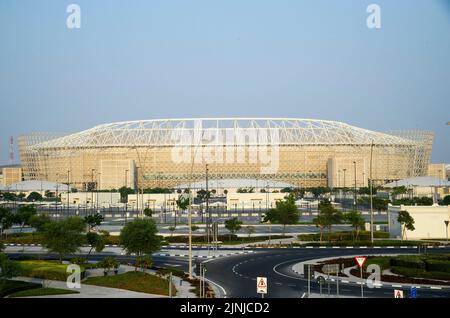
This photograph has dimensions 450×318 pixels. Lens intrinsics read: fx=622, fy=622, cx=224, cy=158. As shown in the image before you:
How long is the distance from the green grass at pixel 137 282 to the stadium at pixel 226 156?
271ft

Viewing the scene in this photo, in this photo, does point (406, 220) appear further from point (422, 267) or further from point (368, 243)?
point (422, 267)

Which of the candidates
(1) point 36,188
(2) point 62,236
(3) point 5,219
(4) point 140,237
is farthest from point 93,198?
(4) point 140,237

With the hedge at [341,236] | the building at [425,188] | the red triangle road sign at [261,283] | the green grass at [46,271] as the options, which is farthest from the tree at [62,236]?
the building at [425,188]

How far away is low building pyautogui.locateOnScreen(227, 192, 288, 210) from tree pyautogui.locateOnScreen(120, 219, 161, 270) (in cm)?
4696

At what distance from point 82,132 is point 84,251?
302 ft

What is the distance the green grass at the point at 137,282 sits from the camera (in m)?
16.6

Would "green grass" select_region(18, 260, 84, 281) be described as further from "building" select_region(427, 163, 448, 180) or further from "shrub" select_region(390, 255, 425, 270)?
"building" select_region(427, 163, 448, 180)

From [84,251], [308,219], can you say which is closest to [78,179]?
[308,219]

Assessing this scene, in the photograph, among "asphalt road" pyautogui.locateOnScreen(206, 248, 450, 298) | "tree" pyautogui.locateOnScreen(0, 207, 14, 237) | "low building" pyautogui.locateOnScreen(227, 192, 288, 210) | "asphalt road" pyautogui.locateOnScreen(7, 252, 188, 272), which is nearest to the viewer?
"asphalt road" pyautogui.locateOnScreen(206, 248, 450, 298)

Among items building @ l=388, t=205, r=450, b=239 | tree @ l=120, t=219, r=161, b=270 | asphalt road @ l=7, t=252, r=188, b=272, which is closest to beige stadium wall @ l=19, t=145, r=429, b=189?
building @ l=388, t=205, r=450, b=239

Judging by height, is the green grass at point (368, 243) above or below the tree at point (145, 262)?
below

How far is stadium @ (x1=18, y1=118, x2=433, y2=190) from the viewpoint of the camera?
341 feet

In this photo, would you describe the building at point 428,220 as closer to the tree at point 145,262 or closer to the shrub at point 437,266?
the shrub at point 437,266
